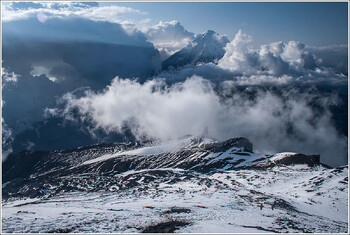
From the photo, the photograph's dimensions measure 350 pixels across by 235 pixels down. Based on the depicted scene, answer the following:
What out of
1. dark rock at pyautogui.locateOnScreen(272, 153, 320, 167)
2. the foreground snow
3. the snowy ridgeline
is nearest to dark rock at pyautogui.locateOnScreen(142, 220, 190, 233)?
the snowy ridgeline

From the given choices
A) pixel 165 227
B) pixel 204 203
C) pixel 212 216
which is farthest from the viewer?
pixel 204 203

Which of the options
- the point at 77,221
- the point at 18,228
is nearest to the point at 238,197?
the point at 77,221

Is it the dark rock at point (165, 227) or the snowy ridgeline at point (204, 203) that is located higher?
the dark rock at point (165, 227)

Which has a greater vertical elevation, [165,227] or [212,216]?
[165,227]

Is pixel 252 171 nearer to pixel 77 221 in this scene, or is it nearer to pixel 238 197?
pixel 238 197

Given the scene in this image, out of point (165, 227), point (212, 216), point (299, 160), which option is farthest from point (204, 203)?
point (299, 160)

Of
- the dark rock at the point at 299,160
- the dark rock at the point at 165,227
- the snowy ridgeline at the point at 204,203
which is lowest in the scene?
the dark rock at the point at 299,160

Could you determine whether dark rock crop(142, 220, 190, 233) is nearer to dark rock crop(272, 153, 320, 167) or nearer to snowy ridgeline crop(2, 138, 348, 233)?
snowy ridgeline crop(2, 138, 348, 233)

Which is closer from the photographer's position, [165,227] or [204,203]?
[165,227]

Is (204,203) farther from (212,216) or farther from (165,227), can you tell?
(165,227)

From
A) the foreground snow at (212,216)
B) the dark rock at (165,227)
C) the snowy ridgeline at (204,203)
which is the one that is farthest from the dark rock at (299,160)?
the dark rock at (165,227)

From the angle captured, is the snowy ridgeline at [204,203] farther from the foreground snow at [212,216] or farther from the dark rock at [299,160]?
the dark rock at [299,160]
